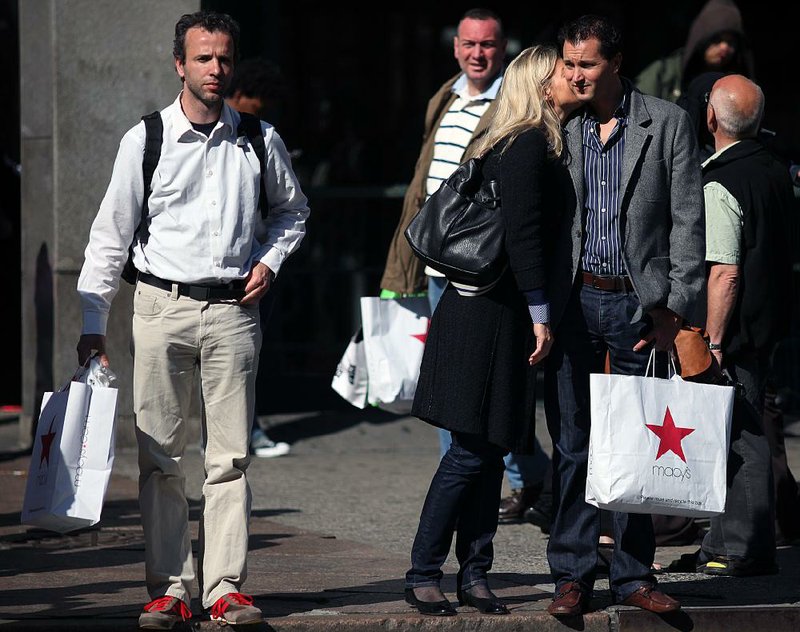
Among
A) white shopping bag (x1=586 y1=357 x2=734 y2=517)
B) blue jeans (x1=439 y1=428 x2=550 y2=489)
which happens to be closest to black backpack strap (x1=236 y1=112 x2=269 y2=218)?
white shopping bag (x1=586 y1=357 x2=734 y2=517)

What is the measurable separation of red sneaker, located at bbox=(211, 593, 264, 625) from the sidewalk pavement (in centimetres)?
6

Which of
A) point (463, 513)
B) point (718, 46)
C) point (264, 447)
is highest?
point (718, 46)

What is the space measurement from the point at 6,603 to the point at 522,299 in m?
2.10

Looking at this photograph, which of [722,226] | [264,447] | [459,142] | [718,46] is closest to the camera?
[722,226]

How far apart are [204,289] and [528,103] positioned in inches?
49.9

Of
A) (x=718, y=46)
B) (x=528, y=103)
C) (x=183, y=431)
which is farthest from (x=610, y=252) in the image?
(x=718, y=46)

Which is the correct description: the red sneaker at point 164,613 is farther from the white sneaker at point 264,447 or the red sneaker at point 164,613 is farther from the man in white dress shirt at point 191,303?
the white sneaker at point 264,447

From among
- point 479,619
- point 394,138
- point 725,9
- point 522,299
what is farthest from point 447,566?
point 394,138

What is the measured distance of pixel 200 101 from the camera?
209 inches

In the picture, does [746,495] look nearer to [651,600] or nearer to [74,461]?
[651,600]

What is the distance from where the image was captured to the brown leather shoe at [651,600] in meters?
5.52

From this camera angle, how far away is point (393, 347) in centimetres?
726

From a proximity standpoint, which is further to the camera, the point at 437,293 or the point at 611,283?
the point at 437,293

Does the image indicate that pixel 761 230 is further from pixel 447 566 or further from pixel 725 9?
pixel 725 9
